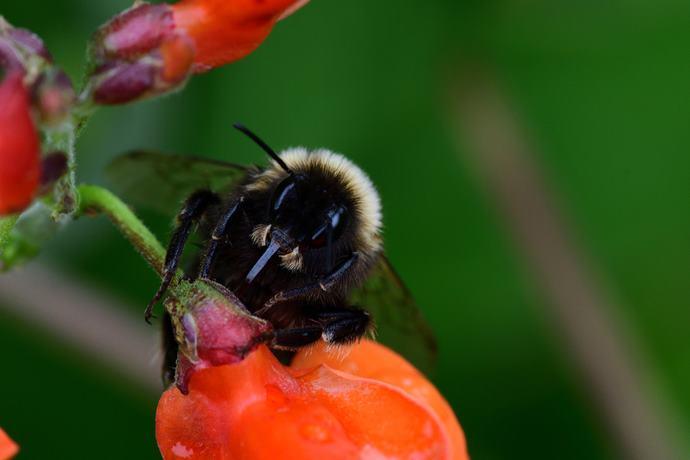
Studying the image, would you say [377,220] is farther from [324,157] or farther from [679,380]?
[679,380]

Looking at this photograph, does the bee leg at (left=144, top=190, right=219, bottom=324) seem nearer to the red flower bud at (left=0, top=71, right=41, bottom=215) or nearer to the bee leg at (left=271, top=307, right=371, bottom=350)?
the bee leg at (left=271, top=307, right=371, bottom=350)

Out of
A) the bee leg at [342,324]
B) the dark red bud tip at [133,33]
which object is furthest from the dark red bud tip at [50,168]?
the bee leg at [342,324]

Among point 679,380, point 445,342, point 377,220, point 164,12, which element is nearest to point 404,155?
point 445,342

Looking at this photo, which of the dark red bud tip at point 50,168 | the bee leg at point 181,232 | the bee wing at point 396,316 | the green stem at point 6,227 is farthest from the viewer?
the bee wing at point 396,316

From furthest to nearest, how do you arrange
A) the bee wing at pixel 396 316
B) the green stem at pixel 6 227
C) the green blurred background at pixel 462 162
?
1. the green blurred background at pixel 462 162
2. the bee wing at pixel 396 316
3. the green stem at pixel 6 227

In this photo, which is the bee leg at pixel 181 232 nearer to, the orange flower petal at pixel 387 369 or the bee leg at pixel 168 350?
the bee leg at pixel 168 350
